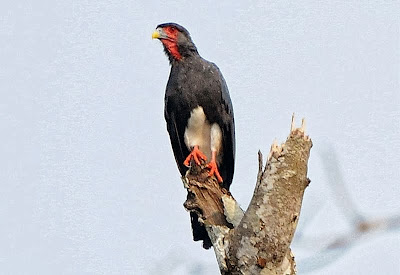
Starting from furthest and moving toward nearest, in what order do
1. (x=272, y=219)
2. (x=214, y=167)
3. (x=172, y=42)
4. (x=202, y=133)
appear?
1. (x=172, y=42)
2. (x=202, y=133)
3. (x=214, y=167)
4. (x=272, y=219)

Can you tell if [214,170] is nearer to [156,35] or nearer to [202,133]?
[202,133]

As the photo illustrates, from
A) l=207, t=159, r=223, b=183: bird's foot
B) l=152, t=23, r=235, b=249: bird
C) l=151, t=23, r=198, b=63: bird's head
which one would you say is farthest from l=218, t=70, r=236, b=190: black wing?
l=151, t=23, r=198, b=63: bird's head

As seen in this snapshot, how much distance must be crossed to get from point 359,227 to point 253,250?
86.1 inches

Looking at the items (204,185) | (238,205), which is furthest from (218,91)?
(238,205)

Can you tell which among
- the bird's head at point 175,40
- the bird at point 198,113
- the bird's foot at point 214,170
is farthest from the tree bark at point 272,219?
the bird's head at point 175,40

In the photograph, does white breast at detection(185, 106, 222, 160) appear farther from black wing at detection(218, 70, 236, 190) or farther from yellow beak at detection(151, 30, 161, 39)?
yellow beak at detection(151, 30, 161, 39)

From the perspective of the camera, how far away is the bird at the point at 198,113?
7094mm

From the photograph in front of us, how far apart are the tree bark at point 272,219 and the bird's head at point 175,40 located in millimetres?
3657

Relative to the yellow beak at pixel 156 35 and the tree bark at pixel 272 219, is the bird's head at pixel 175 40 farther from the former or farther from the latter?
the tree bark at pixel 272 219

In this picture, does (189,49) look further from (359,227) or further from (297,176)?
(359,227)

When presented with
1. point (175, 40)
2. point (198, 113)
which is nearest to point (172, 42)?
point (175, 40)

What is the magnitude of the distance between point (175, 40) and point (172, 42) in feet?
0.17

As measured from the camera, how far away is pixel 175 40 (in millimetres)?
7715

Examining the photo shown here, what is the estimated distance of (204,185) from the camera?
5164 millimetres
